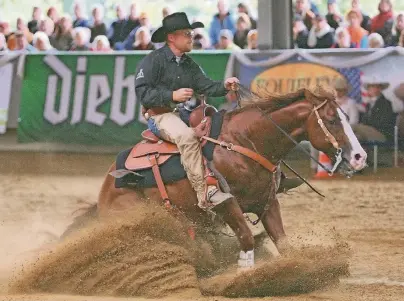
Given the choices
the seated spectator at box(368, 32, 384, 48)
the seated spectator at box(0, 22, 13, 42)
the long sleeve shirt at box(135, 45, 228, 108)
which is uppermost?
the seated spectator at box(0, 22, 13, 42)

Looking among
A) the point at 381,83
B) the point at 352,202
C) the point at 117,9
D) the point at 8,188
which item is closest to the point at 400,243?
the point at 352,202

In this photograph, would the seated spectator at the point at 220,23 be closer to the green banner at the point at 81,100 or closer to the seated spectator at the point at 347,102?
the green banner at the point at 81,100

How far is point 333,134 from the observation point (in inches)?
273

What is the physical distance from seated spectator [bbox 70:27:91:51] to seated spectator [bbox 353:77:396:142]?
15.2 feet

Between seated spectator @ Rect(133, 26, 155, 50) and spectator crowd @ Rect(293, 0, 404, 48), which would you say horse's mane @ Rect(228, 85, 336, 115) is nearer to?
spectator crowd @ Rect(293, 0, 404, 48)

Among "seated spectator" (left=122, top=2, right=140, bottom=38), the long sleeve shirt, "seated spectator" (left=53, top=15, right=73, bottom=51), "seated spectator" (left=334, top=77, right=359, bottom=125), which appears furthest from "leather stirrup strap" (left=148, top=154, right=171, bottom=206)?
"seated spectator" (left=53, top=15, right=73, bottom=51)

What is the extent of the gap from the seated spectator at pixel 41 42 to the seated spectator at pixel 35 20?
971mm

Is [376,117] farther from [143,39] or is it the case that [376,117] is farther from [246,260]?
[246,260]

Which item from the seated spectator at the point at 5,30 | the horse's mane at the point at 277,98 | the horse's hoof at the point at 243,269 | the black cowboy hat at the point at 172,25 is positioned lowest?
the horse's hoof at the point at 243,269

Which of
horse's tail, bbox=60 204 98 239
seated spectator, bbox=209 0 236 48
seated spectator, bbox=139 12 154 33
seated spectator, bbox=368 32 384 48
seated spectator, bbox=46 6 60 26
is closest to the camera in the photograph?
horse's tail, bbox=60 204 98 239

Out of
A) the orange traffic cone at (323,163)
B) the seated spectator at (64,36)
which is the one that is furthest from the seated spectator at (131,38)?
the orange traffic cone at (323,163)

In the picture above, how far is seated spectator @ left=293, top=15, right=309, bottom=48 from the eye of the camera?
46.8 feet

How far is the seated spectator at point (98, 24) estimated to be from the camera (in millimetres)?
15734

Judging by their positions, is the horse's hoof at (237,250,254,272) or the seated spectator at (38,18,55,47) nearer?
the horse's hoof at (237,250,254,272)
